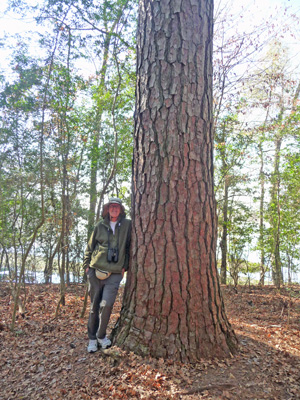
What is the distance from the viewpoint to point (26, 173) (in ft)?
21.1

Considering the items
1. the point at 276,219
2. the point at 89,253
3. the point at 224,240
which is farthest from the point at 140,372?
the point at 224,240

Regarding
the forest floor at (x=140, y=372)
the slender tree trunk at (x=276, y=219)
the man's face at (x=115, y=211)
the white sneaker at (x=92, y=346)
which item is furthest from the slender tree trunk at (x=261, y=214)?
the white sneaker at (x=92, y=346)

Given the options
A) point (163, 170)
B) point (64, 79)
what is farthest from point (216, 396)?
point (64, 79)

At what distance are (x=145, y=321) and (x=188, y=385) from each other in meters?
0.72

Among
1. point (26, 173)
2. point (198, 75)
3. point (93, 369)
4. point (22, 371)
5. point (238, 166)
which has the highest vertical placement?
point (238, 166)

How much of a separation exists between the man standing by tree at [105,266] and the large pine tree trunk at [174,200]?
0.26m

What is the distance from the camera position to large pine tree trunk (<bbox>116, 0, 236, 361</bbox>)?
292 cm

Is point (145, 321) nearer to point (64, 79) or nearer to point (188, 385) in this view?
point (188, 385)

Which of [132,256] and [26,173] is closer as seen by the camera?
[132,256]

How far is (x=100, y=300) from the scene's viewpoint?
358 cm

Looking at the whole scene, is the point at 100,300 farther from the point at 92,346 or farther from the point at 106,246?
the point at 106,246

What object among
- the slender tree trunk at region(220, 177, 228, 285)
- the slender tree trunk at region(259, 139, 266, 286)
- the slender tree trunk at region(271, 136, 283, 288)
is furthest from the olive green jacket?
the slender tree trunk at region(220, 177, 228, 285)

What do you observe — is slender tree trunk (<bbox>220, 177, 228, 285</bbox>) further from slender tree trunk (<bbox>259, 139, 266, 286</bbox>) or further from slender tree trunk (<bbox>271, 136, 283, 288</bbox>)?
slender tree trunk (<bbox>271, 136, 283, 288</bbox>)

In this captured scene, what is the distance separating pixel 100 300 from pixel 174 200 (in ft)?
5.41
